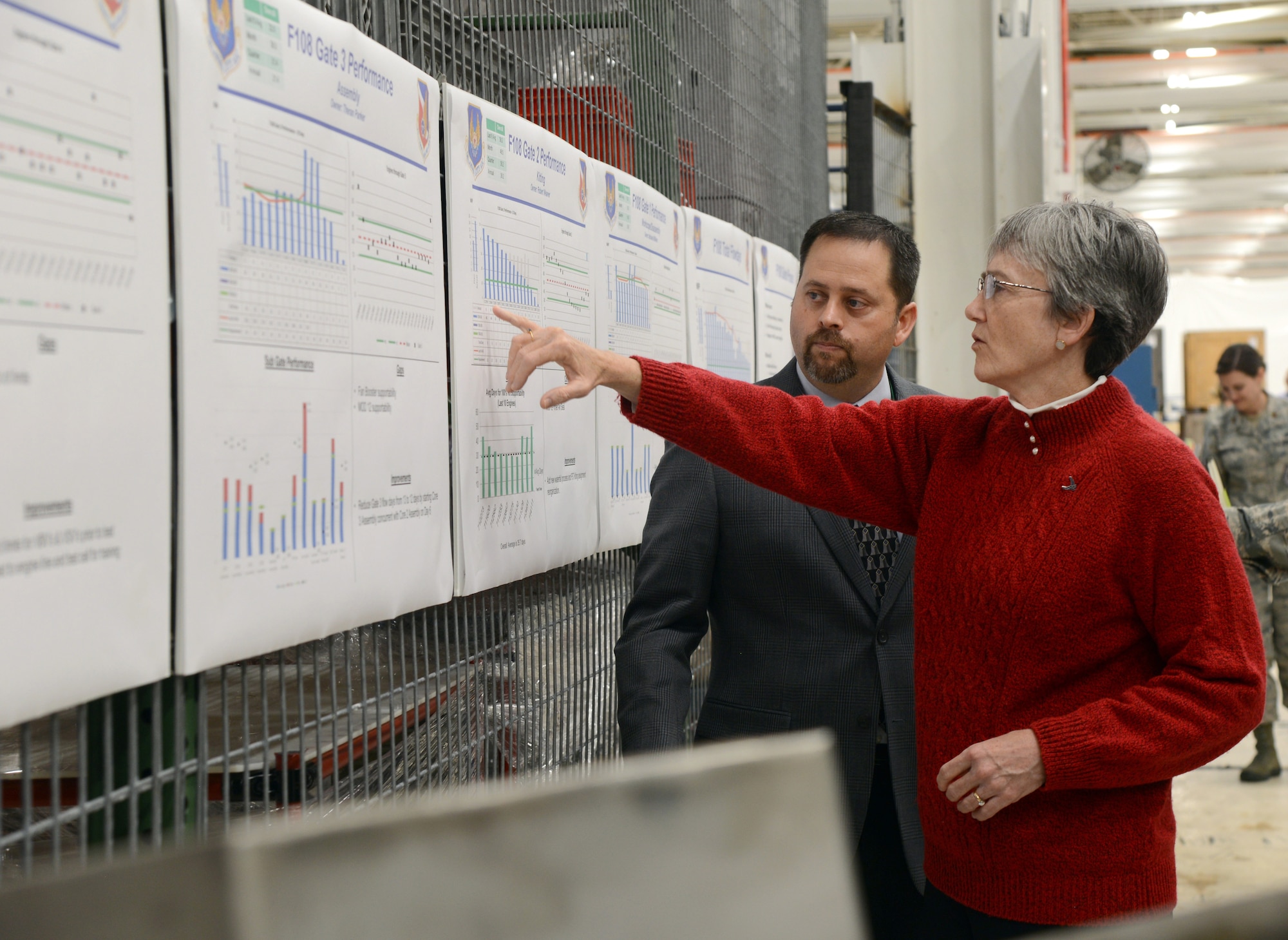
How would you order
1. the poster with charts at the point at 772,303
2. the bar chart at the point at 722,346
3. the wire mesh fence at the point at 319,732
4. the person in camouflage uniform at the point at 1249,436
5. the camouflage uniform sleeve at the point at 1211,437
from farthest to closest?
the camouflage uniform sleeve at the point at 1211,437, the person in camouflage uniform at the point at 1249,436, the poster with charts at the point at 772,303, the bar chart at the point at 722,346, the wire mesh fence at the point at 319,732

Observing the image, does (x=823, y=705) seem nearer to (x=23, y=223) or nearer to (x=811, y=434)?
(x=811, y=434)

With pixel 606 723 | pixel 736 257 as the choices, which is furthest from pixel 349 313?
pixel 736 257

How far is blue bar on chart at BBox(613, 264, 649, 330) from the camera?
6.95 feet

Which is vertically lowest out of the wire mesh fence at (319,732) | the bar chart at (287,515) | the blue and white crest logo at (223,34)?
the wire mesh fence at (319,732)

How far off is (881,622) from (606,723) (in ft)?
2.18

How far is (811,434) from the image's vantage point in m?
1.70

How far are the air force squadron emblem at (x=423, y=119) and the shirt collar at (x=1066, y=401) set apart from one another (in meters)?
0.89

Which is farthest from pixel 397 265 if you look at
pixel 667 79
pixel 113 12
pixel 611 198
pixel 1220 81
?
pixel 1220 81

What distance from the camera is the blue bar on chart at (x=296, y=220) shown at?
115 centimetres

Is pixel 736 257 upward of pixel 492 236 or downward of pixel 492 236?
upward

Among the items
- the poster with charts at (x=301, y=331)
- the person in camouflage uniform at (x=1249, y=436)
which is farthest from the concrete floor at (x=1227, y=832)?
the poster with charts at (x=301, y=331)

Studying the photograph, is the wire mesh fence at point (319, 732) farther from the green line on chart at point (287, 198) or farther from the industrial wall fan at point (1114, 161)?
the industrial wall fan at point (1114, 161)

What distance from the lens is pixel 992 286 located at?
1619 mm

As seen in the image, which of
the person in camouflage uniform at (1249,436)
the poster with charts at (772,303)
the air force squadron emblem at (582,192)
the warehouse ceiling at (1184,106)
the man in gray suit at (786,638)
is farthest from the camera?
the warehouse ceiling at (1184,106)
